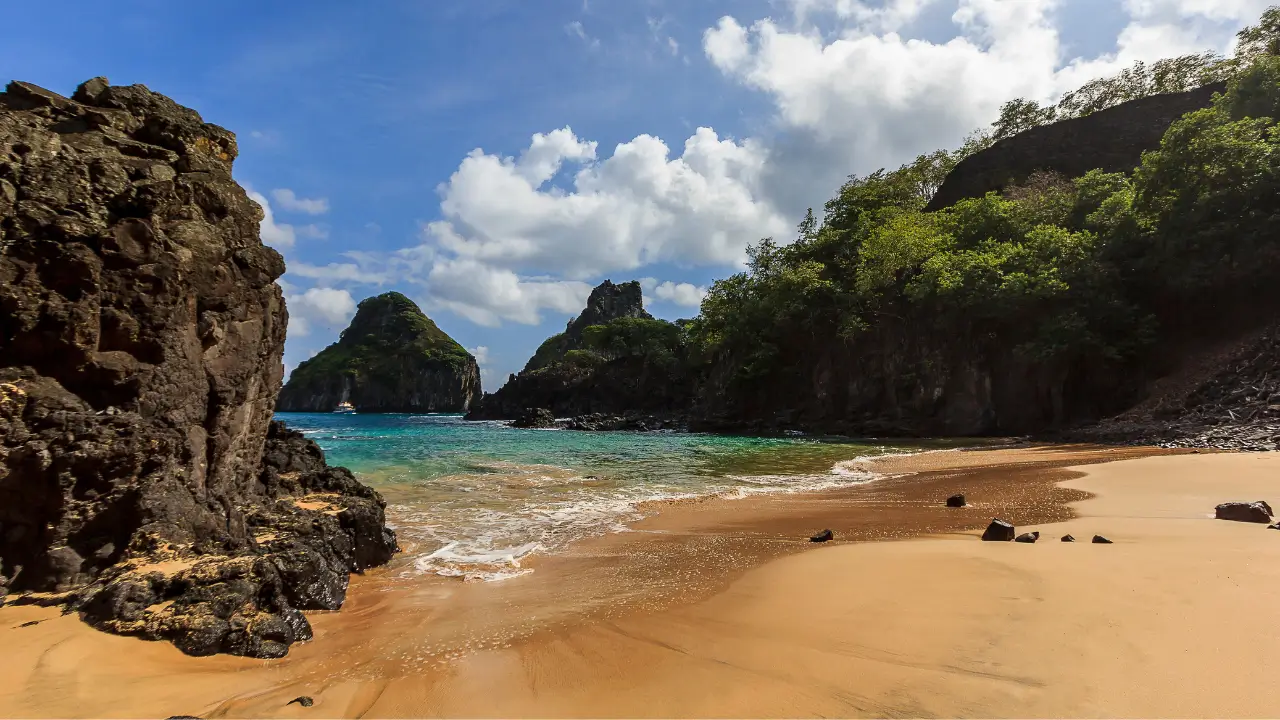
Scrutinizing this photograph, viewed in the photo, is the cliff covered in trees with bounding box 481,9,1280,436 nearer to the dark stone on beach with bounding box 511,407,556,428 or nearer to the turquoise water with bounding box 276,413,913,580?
the turquoise water with bounding box 276,413,913,580

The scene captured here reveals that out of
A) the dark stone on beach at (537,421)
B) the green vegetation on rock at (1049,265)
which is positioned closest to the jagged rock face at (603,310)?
the dark stone on beach at (537,421)

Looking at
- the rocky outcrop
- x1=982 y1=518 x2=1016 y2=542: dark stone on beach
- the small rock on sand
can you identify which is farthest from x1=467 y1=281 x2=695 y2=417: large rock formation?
x1=982 y1=518 x2=1016 y2=542: dark stone on beach

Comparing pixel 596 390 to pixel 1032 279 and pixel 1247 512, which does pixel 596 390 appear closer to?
pixel 1032 279

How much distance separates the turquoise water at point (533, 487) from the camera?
8116 mm

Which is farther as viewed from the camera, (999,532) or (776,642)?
(999,532)

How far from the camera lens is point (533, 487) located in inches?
547

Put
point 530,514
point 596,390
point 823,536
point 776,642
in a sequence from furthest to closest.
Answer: point 596,390 < point 530,514 < point 823,536 < point 776,642

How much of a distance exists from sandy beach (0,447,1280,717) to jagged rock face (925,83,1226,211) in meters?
59.1

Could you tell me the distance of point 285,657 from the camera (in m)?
4.07

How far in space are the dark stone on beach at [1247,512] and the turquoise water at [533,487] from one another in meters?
6.95

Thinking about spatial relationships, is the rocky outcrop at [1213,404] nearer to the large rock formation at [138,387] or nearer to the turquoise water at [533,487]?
the turquoise water at [533,487]

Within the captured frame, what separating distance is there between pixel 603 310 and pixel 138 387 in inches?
4227

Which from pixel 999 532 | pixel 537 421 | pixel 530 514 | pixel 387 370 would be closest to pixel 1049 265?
pixel 999 532

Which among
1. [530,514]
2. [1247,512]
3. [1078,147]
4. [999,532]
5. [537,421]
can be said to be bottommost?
[537,421]
